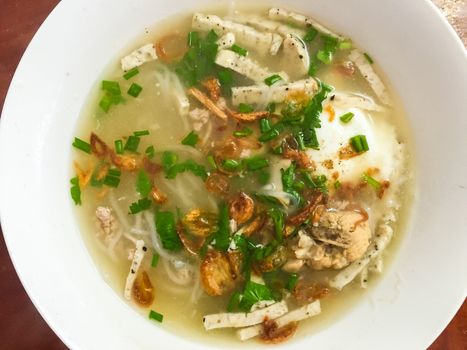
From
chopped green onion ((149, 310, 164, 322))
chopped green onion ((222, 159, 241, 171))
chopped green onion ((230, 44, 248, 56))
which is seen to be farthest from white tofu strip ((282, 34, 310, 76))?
chopped green onion ((149, 310, 164, 322))

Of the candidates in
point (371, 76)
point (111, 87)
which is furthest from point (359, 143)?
point (111, 87)

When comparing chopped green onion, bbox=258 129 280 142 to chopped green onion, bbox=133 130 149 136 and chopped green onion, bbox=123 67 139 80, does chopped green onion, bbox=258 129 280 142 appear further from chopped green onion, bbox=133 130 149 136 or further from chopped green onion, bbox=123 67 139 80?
chopped green onion, bbox=123 67 139 80

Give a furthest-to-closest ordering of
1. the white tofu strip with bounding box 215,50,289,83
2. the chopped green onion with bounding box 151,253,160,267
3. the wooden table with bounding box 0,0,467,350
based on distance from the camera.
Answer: the white tofu strip with bounding box 215,50,289,83
the chopped green onion with bounding box 151,253,160,267
the wooden table with bounding box 0,0,467,350

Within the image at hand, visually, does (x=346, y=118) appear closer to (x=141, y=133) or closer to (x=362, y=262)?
(x=362, y=262)

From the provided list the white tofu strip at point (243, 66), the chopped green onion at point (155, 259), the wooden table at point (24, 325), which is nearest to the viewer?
the wooden table at point (24, 325)

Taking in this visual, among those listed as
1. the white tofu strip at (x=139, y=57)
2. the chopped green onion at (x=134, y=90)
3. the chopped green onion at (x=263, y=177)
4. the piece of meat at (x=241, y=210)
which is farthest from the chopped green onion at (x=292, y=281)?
the white tofu strip at (x=139, y=57)

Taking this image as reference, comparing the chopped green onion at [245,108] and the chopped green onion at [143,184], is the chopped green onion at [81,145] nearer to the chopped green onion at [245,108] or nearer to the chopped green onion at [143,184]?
the chopped green onion at [143,184]
